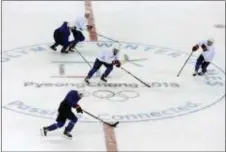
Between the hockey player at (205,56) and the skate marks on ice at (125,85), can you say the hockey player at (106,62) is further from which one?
the hockey player at (205,56)

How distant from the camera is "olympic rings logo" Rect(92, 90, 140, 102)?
6530 millimetres

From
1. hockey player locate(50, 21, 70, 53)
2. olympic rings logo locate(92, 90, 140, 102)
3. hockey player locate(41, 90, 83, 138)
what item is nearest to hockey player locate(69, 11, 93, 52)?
hockey player locate(50, 21, 70, 53)

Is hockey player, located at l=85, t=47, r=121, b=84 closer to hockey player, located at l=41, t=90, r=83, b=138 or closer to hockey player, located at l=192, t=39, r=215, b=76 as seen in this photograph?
hockey player, located at l=192, t=39, r=215, b=76

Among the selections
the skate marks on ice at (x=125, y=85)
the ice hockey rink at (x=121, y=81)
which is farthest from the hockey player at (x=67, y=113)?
the skate marks on ice at (x=125, y=85)

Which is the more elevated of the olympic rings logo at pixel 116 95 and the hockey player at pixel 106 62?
the hockey player at pixel 106 62

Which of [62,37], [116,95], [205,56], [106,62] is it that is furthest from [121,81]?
[62,37]

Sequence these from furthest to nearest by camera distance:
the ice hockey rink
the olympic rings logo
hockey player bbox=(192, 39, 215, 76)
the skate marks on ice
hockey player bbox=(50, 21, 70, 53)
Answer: hockey player bbox=(50, 21, 70, 53) → hockey player bbox=(192, 39, 215, 76) → the olympic rings logo → the skate marks on ice → the ice hockey rink

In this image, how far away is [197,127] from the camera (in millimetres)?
5984

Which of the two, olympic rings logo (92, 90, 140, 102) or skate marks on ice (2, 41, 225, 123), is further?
olympic rings logo (92, 90, 140, 102)

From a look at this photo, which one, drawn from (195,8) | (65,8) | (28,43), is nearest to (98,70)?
(28,43)

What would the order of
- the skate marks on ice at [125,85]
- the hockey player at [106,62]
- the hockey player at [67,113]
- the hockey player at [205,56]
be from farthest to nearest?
the hockey player at [205,56], the hockey player at [106,62], the skate marks on ice at [125,85], the hockey player at [67,113]

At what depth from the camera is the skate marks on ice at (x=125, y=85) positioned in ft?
20.5

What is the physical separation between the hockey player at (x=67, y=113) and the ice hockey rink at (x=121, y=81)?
9 cm

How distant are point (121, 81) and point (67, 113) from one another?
1540 mm
